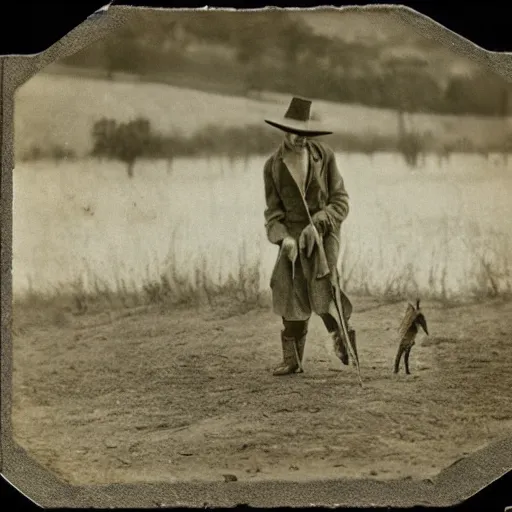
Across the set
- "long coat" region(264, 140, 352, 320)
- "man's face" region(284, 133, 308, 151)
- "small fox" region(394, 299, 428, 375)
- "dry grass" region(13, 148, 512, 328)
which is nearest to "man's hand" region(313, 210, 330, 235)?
"long coat" region(264, 140, 352, 320)

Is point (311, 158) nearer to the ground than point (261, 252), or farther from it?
farther from it

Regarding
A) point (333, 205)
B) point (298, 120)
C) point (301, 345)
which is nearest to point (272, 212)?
point (333, 205)

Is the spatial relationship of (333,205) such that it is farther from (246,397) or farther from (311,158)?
(246,397)

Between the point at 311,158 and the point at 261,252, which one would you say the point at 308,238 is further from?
the point at 311,158

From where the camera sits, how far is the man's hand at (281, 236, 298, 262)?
4.83 meters

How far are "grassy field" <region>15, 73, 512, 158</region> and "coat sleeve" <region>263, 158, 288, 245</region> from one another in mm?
334

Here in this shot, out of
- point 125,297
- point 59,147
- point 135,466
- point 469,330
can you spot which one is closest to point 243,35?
point 59,147

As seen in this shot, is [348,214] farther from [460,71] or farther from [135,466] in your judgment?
[135,466]

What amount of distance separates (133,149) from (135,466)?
1.77 m

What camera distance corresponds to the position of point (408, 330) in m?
4.81

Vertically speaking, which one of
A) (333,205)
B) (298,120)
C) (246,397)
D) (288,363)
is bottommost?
(246,397)

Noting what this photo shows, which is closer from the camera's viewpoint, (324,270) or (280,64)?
(324,270)

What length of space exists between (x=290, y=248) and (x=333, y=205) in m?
0.34

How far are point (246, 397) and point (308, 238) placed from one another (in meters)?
0.94
